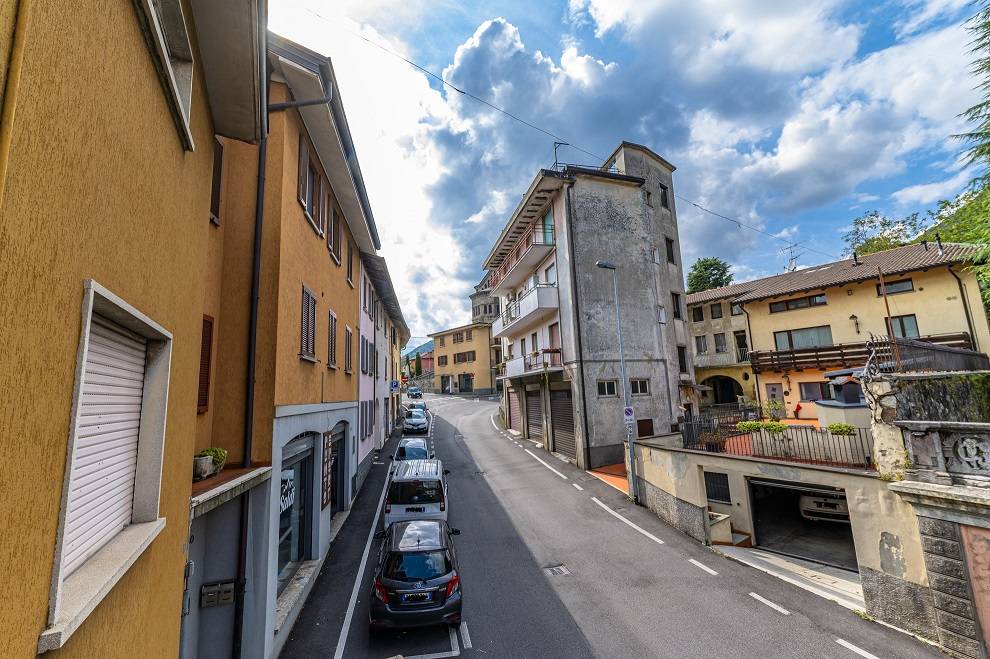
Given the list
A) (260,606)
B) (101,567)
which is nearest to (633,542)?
(260,606)

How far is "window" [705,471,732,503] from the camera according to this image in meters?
12.8

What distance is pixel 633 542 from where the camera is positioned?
1168 cm

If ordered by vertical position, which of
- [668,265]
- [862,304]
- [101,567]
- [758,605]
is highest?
[668,265]

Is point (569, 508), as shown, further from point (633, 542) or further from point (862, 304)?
point (862, 304)

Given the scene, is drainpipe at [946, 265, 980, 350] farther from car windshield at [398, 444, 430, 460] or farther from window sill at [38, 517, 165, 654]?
window sill at [38, 517, 165, 654]

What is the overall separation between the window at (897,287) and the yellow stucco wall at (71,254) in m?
33.1

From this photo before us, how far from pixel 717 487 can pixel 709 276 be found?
48.2 m

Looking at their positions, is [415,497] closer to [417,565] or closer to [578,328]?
[417,565]

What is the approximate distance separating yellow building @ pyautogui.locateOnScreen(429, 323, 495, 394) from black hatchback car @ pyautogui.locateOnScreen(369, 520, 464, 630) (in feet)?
173

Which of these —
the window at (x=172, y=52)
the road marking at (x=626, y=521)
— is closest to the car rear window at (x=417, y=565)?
the road marking at (x=626, y=521)

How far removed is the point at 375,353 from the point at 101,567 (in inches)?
807

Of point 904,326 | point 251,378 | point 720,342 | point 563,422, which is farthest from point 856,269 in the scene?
point 251,378

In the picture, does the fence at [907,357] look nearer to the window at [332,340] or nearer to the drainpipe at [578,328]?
the drainpipe at [578,328]

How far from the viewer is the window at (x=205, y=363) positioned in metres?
6.49
